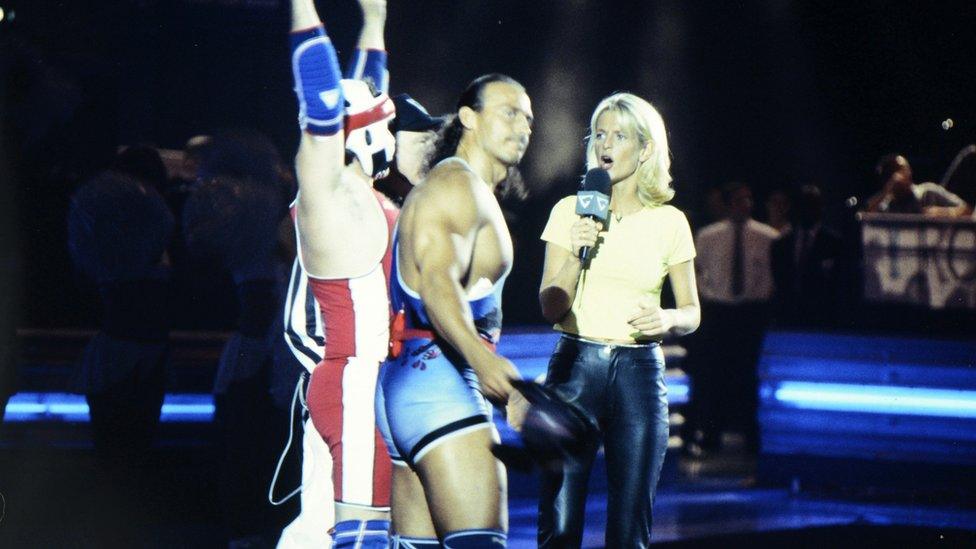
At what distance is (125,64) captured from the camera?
653 centimetres

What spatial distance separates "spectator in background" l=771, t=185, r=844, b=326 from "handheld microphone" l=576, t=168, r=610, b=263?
4.21 meters

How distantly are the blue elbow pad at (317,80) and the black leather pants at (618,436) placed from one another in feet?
3.41

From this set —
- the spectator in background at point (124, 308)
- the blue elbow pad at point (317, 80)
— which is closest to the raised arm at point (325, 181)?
the blue elbow pad at point (317, 80)

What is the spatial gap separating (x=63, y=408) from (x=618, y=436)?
12.3 feet

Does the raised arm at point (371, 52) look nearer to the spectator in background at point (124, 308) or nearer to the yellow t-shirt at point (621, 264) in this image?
the yellow t-shirt at point (621, 264)

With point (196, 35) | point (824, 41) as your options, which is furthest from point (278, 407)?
point (824, 41)

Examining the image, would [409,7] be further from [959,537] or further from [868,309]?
[959,537]

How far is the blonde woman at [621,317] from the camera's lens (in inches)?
141

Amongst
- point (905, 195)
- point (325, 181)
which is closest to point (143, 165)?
point (325, 181)

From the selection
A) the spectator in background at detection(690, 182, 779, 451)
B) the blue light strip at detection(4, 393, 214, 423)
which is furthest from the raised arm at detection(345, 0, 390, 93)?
the spectator in background at detection(690, 182, 779, 451)

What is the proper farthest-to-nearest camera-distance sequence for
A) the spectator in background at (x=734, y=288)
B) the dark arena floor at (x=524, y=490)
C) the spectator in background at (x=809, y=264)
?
the spectator in background at (x=734, y=288)
the spectator in background at (x=809, y=264)
the dark arena floor at (x=524, y=490)

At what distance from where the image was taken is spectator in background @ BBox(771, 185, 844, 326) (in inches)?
293

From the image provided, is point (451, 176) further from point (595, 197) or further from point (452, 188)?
point (595, 197)

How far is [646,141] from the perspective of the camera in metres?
3.68
